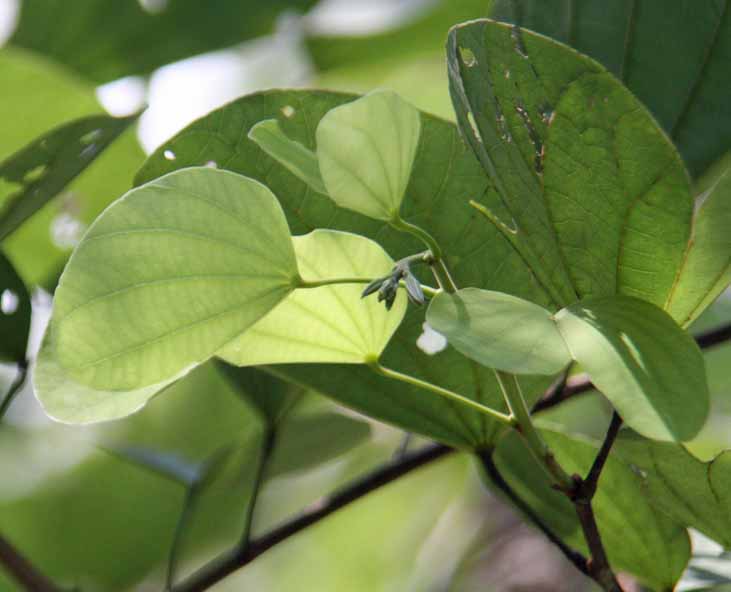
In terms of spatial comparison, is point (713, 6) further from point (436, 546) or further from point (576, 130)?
point (436, 546)

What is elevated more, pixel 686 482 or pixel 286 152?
pixel 286 152

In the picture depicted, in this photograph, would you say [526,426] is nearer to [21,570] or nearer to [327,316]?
[327,316]

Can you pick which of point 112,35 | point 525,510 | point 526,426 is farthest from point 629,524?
point 112,35

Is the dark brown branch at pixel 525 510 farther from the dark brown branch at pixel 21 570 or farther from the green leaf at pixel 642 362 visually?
the dark brown branch at pixel 21 570

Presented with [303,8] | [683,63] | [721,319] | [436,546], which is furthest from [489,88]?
[436,546]

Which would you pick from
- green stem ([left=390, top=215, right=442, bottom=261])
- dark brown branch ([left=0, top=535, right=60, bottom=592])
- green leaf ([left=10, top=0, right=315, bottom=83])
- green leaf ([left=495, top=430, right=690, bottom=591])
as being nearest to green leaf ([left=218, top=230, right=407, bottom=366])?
green stem ([left=390, top=215, right=442, bottom=261])

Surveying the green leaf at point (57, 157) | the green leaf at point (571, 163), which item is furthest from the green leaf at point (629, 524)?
the green leaf at point (57, 157)
